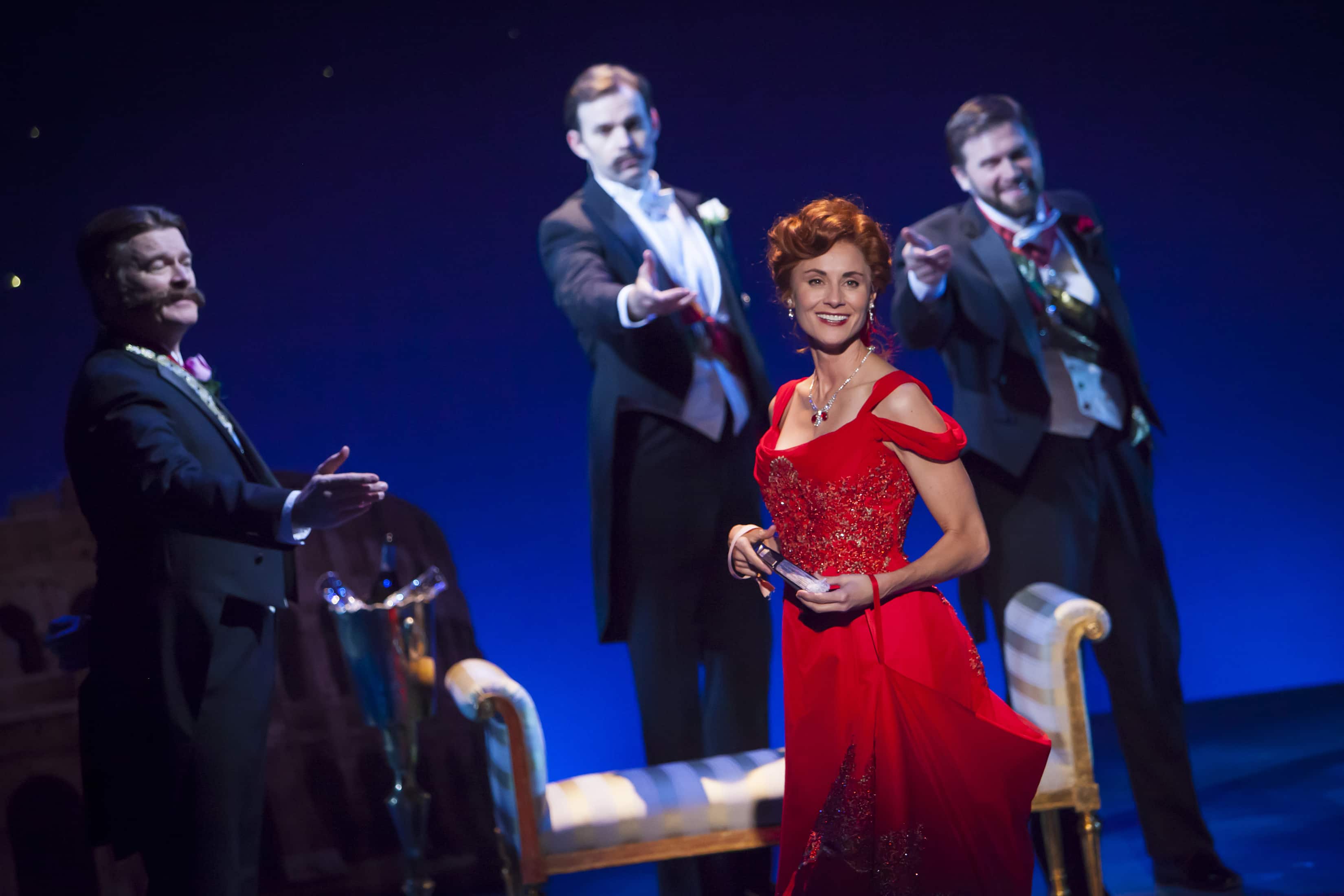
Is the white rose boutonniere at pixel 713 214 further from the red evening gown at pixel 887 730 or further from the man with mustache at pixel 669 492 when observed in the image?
the red evening gown at pixel 887 730

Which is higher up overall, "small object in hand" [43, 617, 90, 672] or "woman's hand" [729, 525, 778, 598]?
"small object in hand" [43, 617, 90, 672]

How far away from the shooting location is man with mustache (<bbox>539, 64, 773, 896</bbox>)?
3.44 metres

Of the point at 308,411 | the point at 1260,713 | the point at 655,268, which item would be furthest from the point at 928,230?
the point at 1260,713

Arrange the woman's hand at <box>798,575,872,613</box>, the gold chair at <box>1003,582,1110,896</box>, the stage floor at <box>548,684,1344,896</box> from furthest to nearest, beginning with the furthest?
the stage floor at <box>548,684,1344,896</box> → the gold chair at <box>1003,582,1110,896</box> → the woman's hand at <box>798,575,872,613</box>

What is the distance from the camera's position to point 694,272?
12.0 feet

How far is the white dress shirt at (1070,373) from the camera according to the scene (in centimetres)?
367

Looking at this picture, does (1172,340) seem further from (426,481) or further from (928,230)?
(426,481)

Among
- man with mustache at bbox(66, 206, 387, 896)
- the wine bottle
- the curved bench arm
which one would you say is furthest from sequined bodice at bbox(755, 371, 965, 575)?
the wine bottle

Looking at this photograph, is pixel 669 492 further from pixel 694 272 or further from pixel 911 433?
pixel 911 433

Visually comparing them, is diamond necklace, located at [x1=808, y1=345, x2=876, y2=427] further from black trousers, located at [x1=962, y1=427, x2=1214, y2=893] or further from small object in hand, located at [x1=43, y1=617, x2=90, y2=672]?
small object in hand, located at [x1=43, y1=617, x2=90, y2=672]

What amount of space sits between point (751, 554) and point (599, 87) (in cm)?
237

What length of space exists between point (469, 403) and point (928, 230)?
1.83 m

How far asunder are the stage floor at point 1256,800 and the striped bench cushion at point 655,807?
0.82 metres

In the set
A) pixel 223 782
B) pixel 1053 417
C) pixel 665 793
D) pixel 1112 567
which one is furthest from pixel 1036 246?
pixel 223 782
